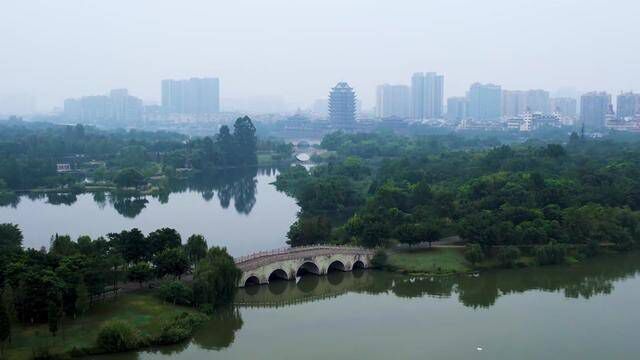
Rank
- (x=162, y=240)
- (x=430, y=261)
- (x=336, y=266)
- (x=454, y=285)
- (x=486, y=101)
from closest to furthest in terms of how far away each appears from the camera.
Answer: (x=162, y=240), (x=454, y=285), (x=430, y=261), (x=336, y=266), (x=486, y=101)

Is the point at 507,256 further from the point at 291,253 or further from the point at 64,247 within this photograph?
the point at 64,247

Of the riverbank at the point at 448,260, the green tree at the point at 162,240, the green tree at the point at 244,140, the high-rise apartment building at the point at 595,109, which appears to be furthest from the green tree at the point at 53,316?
the high-rise apartment building at the point at 595,109

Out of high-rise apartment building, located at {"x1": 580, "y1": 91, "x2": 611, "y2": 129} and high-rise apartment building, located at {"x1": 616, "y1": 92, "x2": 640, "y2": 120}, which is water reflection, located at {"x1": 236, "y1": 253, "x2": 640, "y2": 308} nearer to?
high-rise apartment building, located at {"x1": 580, "y1": 91, "x2": 611, "y2": 129}

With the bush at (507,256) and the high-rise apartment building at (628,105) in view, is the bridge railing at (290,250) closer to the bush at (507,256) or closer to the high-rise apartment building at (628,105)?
the bush at (507,256)

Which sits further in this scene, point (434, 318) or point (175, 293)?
point (434, 318)

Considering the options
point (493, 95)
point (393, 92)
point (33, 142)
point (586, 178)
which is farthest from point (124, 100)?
point (586, 178)

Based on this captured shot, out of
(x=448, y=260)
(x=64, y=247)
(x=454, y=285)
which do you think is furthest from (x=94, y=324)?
(x=448, y=260)

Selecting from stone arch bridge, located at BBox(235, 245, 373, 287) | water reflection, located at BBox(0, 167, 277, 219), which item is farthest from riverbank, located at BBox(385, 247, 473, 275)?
water reflection, located at BBox(0, 167, 277, 219)
